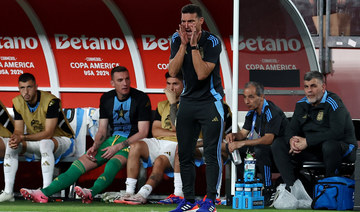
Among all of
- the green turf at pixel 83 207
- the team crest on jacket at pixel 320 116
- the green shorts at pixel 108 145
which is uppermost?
the team crest on jacket at pixel 320 116

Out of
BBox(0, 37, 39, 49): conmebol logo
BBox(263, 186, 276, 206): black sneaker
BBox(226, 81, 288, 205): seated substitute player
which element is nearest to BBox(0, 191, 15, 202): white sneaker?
BBox(0, 37, 39, 49): conmebol logo

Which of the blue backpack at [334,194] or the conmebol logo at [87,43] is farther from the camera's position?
the conmebol logo at [87,43]

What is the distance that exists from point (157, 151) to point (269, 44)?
5.29ft

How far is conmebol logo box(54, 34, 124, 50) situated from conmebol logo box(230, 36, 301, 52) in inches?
84.2

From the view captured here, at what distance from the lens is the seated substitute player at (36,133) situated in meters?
8.39

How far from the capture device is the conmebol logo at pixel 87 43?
9.67 metres

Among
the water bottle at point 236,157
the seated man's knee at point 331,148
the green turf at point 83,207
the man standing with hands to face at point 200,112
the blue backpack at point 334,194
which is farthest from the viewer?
the water bottle at point 236,157

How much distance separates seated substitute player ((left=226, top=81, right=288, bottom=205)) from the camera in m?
7.80

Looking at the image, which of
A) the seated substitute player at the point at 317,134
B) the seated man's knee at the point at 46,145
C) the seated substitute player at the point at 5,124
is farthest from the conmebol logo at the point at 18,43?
the seated substitute player at the point at 317,134

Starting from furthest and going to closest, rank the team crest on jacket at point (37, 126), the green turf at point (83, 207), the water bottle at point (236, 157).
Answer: the team crest on jacket at point (37, 126)
the water bottle at point (236, 157)
the green turf at point (83, 207)

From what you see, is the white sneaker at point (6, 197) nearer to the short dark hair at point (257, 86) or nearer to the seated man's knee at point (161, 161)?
the seated man's knee at point (161, 161)

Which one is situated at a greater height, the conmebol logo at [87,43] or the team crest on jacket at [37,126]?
the conmebol logo at [87,43]

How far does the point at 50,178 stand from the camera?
841cm

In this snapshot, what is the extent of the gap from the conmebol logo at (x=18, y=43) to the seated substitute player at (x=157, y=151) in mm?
1983
